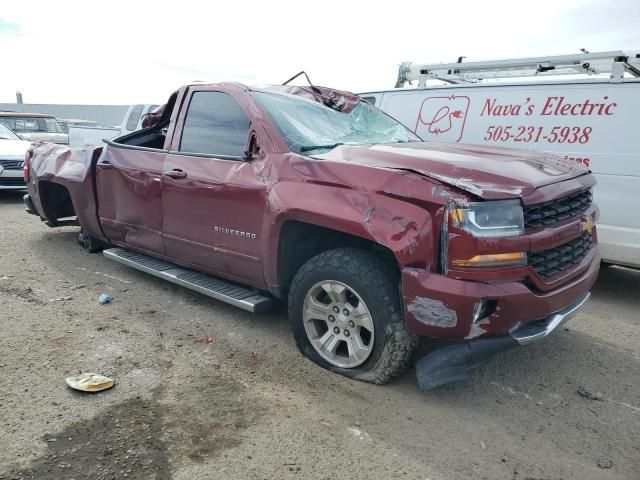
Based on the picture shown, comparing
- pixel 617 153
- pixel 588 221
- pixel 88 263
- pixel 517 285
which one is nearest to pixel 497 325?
pixel 517 285

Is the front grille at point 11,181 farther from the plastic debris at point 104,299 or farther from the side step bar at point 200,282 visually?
Answer: the plastic debris at point 104,299

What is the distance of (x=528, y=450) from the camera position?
100 inches

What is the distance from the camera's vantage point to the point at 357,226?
2.86 metres

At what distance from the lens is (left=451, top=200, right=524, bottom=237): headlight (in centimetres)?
255

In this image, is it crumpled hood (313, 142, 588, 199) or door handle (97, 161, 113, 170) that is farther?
door handle (97, 161, 113, 170)

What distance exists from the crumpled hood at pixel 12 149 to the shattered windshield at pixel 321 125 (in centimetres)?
723

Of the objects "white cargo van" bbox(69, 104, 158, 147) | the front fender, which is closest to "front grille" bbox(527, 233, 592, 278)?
the front fender

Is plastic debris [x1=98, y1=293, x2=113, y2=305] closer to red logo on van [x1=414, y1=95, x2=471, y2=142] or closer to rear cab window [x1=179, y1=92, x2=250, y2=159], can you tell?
rear cab window [x1=179, y1=92, x2=250, y2=159]

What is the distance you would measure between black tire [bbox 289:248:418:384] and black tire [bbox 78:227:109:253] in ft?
11.5

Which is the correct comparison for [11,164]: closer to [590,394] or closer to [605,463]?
[590,394]

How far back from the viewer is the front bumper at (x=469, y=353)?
2.69 metres

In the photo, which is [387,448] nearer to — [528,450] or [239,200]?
[528,450]

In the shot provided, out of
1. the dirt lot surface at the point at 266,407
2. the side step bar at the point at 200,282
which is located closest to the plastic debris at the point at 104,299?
the dirt lot surface at the point at 266,407

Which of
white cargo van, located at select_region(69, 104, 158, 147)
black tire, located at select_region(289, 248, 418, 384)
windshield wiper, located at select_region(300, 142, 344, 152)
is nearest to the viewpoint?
black tire, located at select_region(289, 248, 418, 384)
